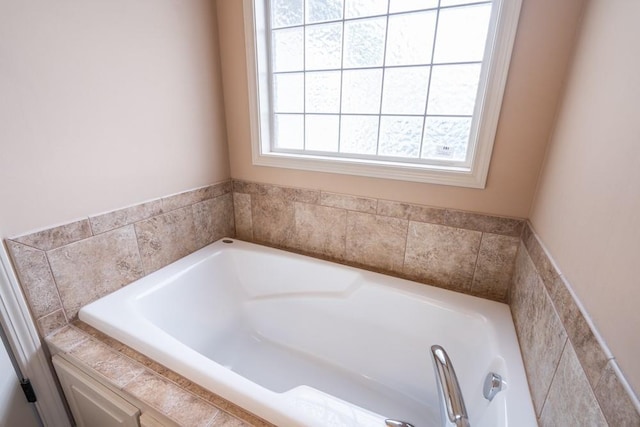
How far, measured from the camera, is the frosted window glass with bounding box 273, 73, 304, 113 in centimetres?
165

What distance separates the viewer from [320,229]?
1676 millimetres

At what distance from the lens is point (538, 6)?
3.30 ft

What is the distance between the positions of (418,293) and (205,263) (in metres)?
1.17

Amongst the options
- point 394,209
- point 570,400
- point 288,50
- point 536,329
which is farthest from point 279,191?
point 570,400

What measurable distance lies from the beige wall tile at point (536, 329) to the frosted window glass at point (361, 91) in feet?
3.21

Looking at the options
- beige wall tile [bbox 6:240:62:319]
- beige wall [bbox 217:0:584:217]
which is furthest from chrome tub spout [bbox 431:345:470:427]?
beige wall tile [bbox 6:240:62:319]

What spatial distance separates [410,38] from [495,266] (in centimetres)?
113

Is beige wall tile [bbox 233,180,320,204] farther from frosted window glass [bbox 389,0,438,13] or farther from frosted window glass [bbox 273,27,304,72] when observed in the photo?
frosted window glass [bbox 389,0,438,13]

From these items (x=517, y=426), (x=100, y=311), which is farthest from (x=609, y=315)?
(x=100, y=311)

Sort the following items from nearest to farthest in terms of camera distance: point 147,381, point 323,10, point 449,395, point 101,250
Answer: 1. point 449,395
2. point 147,381
3. point 101,250
4. point 323,10

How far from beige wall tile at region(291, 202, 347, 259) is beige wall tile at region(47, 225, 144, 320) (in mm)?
859

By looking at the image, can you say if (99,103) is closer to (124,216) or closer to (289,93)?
(124,216)

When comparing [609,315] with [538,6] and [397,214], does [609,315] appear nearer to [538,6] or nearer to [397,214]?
[397,214]

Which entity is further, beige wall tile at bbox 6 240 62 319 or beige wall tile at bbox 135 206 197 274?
beige wall tile at bbox 135 206 197 274
